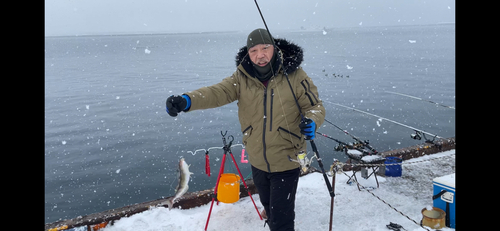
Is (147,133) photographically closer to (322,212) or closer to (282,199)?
(322,212)

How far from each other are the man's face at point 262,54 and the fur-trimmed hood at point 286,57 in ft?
0.31

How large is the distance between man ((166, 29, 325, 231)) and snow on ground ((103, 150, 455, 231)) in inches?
46.6

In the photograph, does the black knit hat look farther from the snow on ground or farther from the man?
the snow on ground

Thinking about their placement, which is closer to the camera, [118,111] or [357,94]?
[118,111]

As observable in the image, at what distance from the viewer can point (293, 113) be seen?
9.97 feet

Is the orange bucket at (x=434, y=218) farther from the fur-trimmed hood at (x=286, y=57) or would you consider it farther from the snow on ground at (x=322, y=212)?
the fur-trimmed hood at (x=286, y=57)

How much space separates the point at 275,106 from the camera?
300cm

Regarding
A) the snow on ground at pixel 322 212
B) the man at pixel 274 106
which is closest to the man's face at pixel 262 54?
the man at pixel 274 106

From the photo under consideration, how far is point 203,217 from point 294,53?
2516mm

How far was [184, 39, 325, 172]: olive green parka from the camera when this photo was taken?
3010 mm

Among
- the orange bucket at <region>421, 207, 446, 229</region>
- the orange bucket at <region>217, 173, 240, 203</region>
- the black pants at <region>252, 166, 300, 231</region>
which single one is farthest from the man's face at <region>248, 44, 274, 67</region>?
the orange bucket at <region>421, 207, 446, 229</region>

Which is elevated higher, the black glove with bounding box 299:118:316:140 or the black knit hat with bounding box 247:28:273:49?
the black knit hat with bounding box 247:28:273:49
